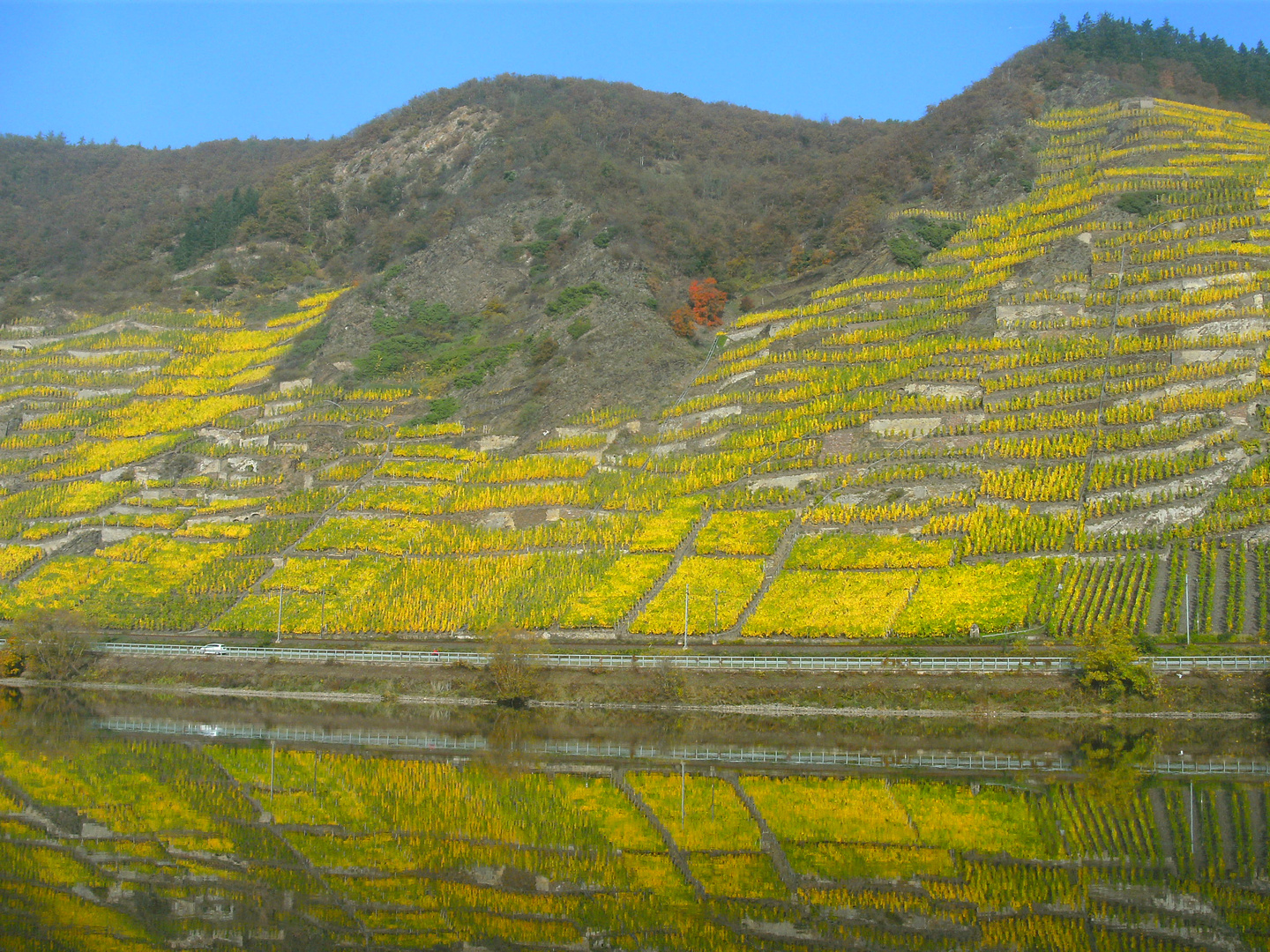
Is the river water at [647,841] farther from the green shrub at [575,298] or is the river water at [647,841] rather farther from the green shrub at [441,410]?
the green shrub at [575,298]

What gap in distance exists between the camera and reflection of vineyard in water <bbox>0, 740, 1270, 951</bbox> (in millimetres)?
22656

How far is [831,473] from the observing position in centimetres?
6150

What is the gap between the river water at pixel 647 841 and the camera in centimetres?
2275

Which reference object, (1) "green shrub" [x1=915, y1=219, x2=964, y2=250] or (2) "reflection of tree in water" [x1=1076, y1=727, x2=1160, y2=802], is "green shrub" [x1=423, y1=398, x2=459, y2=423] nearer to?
(1) "green shrub" [x1=915, y1=219, x2=964, y2=250]

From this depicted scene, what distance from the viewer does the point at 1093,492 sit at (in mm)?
54188

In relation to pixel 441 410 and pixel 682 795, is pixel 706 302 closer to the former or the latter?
pixel 441 410

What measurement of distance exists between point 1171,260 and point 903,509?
23.6 meters

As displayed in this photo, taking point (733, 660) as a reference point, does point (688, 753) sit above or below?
below

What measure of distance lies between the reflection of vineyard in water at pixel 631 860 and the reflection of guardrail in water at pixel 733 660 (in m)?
9.27

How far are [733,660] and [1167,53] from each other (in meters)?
79.9

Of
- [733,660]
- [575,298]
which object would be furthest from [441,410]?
[733,660]

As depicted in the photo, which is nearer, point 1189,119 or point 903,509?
point 903,509

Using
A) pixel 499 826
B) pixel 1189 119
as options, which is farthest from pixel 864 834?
pixel 1189 119

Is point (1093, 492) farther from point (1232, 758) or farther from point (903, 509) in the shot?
point (1232, 758)
